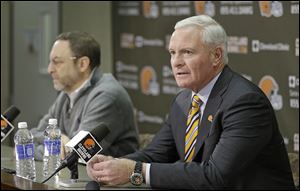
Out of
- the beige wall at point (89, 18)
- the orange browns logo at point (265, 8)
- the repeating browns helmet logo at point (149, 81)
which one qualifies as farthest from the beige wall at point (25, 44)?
the orange browns logo at point (265, 8)

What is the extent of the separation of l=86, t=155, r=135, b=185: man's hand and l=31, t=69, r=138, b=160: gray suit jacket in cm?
85

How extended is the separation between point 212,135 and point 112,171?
0.46 m

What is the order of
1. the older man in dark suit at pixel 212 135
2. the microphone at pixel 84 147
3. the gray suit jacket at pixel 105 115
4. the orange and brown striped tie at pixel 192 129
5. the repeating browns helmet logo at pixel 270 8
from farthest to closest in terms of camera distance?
the repeating browns helmet logo at pixel 270 8
the gray suit jacket at pixel 105 115
the orange and brown striped tie at pixel 192 129
the older man in dark suit at pixel 212 135
the microphone at pixel 84 147

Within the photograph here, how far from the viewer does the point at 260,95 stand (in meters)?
2.73

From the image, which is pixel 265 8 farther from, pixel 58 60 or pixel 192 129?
pixel 192 129

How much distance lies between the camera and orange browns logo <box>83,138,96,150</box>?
98.9 inches

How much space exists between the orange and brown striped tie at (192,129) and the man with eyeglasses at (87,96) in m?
0.75

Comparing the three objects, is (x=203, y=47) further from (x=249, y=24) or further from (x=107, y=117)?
(x=249, y=24)

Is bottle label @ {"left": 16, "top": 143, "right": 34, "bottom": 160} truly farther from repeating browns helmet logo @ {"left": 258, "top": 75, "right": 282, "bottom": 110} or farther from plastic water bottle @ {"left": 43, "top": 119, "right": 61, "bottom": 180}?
repeating browns helmet logo @ {"left": 258, "top": 75, "right": 282, "bottom": 110}

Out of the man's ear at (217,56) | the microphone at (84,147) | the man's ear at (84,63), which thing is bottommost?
the microphone at (84,147)

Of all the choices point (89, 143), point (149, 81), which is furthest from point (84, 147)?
point (149, 81)

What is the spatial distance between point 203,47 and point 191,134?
1.34ft

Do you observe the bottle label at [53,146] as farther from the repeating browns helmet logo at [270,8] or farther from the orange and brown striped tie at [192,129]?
the repeating browns helmet logo at [270,8]

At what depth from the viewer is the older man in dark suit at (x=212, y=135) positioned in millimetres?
2604
